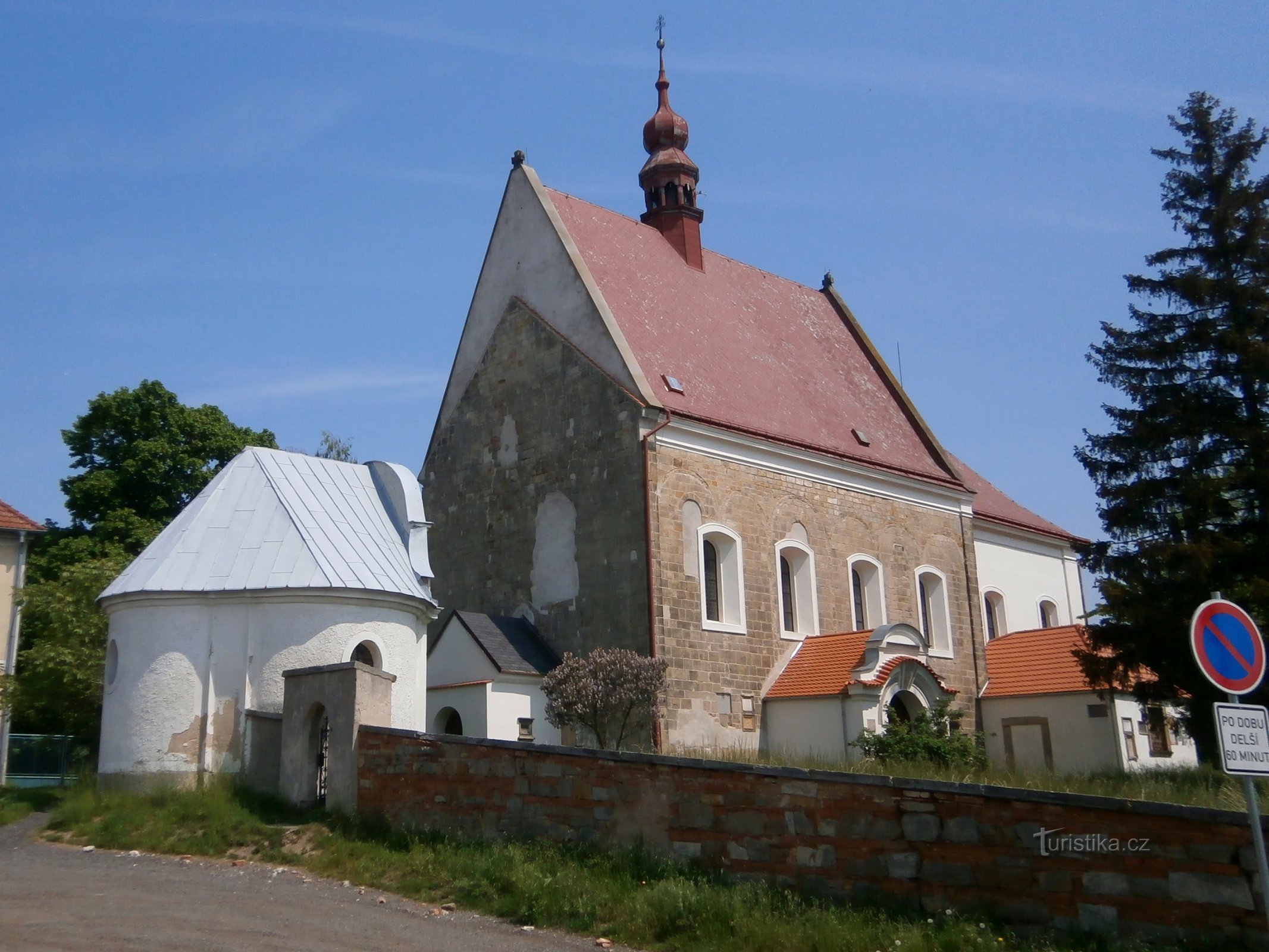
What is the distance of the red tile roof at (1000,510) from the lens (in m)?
31.0

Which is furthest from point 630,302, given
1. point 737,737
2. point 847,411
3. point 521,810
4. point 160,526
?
point 160,526

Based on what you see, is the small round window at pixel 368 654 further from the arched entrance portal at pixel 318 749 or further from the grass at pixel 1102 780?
the grass at pixel 1102 780

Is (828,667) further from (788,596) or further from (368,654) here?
(368,654)

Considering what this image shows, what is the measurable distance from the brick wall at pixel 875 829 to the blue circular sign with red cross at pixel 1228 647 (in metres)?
1.52

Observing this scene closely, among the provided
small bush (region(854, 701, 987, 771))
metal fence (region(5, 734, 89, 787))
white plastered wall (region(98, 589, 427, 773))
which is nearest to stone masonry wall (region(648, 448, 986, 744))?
small bush (region(854, 701, 987, 771))

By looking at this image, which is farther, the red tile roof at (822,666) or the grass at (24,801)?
the red tile roof at (822,666)

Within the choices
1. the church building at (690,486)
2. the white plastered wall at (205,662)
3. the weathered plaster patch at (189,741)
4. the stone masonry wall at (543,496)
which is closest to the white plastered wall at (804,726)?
the church building at (690,486)

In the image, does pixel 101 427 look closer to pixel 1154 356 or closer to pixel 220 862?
pixel 220 862

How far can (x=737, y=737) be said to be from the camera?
72.3ft

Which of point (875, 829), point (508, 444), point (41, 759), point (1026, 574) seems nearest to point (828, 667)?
point (508, 444)

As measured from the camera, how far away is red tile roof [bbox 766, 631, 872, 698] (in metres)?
22.1

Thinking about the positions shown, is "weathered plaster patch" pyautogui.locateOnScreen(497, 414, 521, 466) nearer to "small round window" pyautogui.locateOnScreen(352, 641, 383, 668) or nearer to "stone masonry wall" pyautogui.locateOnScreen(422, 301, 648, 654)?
"stone masonry wall" pyautogui.locateOnScreen(422, 301, 648, 654)

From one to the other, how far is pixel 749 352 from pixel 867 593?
5.83 metres

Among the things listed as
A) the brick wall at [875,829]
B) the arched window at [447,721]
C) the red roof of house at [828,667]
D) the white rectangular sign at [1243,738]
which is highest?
the red roof of house at [828,667]
